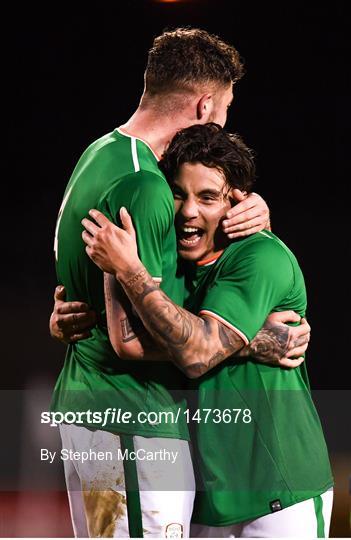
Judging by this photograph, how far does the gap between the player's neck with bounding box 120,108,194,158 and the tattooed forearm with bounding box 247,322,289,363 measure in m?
0.55

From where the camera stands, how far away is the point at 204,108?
106 inches

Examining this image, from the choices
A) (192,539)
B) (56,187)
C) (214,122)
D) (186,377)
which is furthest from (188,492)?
(56,187)

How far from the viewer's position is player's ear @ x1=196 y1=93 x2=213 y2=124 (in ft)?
8.79

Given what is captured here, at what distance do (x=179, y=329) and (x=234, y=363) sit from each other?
0.25 meters

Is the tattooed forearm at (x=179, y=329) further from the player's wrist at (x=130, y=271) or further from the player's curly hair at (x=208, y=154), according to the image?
the player's curly hair at (x=208, y=154)

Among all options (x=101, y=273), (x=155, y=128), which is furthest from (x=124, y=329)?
(x=155, y=128)

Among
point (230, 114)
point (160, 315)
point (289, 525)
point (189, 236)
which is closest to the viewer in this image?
point (160, 315)

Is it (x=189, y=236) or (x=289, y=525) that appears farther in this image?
(x=189, y=236)

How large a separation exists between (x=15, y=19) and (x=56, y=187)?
58 centimetres

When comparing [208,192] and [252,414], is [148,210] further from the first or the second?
[252,414]

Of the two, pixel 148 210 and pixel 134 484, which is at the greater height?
pixel 148 210

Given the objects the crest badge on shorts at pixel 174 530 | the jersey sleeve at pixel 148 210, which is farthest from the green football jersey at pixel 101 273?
the crest badge on shorts at pixel 174 530

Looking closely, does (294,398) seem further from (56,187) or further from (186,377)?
(56,187)

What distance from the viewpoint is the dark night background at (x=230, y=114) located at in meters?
3.25
